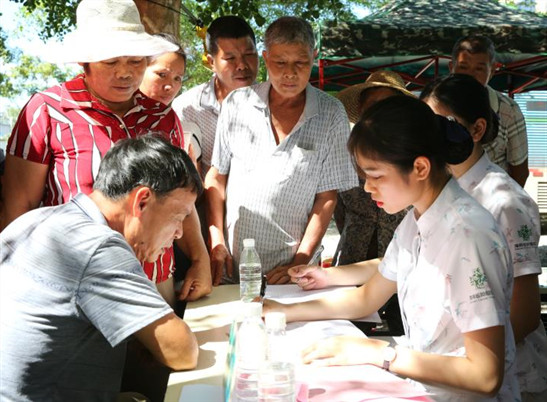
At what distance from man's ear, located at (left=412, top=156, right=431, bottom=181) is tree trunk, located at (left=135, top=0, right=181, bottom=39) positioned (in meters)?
3.32

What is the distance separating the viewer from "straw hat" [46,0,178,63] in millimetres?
2447

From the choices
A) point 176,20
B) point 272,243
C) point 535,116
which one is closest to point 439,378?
point 272,243

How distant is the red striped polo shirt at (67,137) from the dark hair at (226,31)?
1.16m

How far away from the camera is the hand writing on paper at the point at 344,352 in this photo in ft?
5.79

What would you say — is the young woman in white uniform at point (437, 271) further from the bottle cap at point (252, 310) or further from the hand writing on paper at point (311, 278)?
the hand writing on paper at point (311, 278)

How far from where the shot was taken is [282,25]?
3.04 m

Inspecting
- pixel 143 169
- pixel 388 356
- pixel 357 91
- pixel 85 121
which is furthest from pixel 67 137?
pixel 357 91

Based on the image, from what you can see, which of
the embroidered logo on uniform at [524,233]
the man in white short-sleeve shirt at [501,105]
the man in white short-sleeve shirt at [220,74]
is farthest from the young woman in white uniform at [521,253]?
the man in white short-sleeve shirt at [501,105]

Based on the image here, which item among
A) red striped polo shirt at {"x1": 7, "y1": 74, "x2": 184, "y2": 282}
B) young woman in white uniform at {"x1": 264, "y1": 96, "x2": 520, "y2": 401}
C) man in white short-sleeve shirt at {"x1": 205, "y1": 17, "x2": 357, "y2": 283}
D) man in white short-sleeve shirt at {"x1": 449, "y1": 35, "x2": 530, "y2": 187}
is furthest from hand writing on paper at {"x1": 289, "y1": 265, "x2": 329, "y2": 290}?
man in white short-sleeve shirt at {"x1": 449, "y1": 35, "x2": 530, "y2": 187}

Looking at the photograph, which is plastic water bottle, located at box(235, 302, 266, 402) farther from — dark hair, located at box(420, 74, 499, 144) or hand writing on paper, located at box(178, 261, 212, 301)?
dark hair, located at box(420, 74, 499, 144)

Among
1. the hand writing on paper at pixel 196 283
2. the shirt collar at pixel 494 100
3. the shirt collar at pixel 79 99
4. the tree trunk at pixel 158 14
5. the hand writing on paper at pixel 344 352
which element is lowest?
the hand writing on paper at pixel 196 283

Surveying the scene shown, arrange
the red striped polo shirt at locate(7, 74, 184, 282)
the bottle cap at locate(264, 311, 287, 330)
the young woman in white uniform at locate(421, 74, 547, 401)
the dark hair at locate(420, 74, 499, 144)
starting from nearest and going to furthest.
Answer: the bottle cap at locate(264, 311, 287, 330) → the young woman in white uniform at locate(421, 74, 547, 401) → the dark hair at locate(420, 74, 499, 144) → the red striped polo shirt at locate(7, 74, 184, 282)

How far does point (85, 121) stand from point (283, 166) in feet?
3.02

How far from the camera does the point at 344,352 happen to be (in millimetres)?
1796
